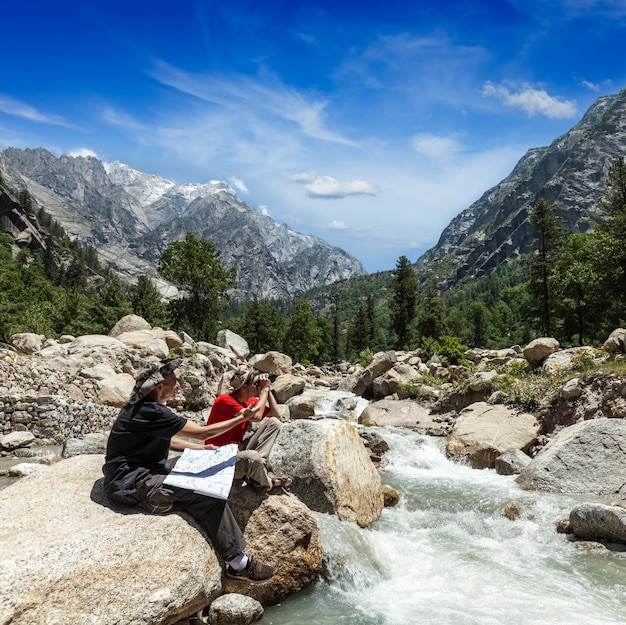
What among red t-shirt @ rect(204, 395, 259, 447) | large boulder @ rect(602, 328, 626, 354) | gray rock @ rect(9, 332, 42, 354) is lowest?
red t-shirt @ rect(204, 395, 259, 447)

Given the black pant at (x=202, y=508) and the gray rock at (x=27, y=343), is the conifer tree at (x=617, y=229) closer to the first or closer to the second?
the black pant at (x=202, y=508)

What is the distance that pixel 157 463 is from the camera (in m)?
6.11

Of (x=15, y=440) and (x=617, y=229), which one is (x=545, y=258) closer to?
(x=617, y=229)

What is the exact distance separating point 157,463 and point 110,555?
1292 millimetres

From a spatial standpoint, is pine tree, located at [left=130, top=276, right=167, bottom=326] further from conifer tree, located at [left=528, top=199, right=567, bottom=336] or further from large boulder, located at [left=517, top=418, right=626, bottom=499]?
large boulder, located at [left=517, top=418, right=626, bottom=499]

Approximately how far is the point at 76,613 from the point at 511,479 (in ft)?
37.7

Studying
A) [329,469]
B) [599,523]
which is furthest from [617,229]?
[329,469]

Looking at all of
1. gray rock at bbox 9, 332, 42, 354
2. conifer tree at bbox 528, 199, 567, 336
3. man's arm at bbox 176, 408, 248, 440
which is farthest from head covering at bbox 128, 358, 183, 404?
conifer tree at bbox 528, 199, 567, 336

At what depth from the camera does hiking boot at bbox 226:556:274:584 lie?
6066mm

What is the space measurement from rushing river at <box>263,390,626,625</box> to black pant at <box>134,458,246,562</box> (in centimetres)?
121

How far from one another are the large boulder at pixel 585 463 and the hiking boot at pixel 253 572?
8.20 meters

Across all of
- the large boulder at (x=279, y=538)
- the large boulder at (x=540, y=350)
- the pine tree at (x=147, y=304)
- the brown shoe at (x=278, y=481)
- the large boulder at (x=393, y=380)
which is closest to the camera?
the large boulder at (x=279, y=538)

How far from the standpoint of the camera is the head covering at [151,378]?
5.70 m

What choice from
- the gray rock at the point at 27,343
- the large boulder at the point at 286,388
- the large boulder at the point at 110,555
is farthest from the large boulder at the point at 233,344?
the large boulder at the point at 110,555
